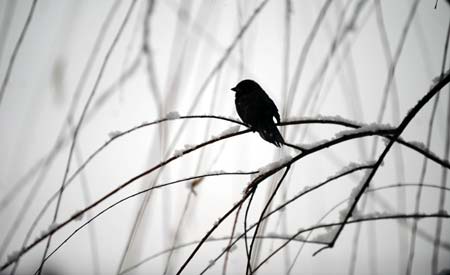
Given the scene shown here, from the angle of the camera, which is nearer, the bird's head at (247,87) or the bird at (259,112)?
the bird at (259,112)

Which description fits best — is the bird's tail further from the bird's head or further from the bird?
the bird's head

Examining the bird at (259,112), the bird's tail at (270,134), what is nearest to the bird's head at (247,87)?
the bird at (259,112)

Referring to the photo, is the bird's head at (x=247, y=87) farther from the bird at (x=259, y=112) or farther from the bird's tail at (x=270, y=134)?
the bird's tail at (x=270, y=134)

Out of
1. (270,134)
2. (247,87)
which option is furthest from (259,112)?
(247,87)

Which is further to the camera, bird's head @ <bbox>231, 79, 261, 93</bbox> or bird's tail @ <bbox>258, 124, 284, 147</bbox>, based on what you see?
bird's head @ <bbox>231, 79, 261, 93</bbox>

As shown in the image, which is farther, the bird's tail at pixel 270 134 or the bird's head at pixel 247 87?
the bird's head at pixel 247 87

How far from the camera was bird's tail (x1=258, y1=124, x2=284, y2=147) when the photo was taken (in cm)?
117

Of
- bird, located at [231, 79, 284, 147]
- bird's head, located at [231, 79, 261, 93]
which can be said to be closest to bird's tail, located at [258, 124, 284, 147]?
bird, located at [231, 79, 284, 147]

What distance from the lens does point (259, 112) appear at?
1352 millimetres

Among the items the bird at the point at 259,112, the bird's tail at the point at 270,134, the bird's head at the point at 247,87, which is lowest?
→ the bird's tail at the point at 270,134

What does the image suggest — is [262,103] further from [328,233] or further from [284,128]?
[328,233]

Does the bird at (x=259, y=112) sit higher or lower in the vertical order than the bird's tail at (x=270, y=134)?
higher

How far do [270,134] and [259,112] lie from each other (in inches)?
7.3

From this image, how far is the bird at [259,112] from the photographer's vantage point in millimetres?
1200
